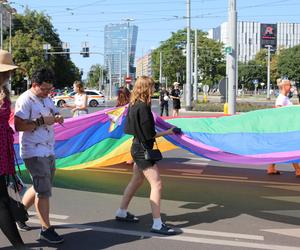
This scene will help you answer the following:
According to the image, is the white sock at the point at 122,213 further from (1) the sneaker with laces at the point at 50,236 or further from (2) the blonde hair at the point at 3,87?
(2) the blonde hair at the point at 3,87

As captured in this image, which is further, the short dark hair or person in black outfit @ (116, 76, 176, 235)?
person in black outfit @ (116, 76, 176, 235)

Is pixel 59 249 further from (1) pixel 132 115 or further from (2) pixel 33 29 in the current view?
(2) pixel 33 29

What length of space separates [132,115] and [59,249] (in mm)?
1688

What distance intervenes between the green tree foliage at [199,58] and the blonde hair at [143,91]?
2947 inches

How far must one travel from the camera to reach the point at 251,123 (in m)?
8.24

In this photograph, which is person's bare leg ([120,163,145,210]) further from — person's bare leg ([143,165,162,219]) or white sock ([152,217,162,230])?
white sock ([152,217,162,230])

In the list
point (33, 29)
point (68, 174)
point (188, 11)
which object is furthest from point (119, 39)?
point (68, 174)

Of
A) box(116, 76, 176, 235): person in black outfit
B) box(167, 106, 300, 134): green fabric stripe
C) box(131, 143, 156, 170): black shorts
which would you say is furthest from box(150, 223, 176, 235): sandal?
box(167, 106, 300, 134): green fabric stripe

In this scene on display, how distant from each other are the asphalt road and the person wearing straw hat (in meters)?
0.81

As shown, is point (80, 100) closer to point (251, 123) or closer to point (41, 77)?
point (251, 123)

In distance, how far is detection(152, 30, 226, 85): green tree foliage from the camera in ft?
267

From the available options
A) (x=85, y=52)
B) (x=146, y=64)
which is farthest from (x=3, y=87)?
(x=146, y=64)

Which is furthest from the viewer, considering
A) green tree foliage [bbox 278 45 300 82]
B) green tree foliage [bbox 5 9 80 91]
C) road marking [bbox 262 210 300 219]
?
green tree foliage [bbox 278 45 300 82]

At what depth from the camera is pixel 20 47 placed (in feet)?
250
